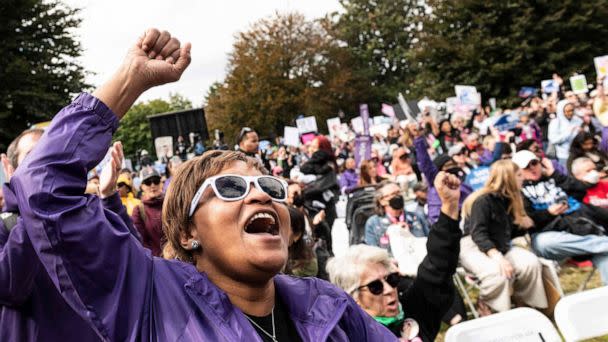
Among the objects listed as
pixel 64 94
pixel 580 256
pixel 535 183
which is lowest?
pixel 580 256

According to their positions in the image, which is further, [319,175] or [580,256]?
[319,175]

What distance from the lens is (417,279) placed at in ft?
9.64

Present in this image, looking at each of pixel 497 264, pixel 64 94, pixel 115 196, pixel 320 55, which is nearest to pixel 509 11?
pixel 320 55

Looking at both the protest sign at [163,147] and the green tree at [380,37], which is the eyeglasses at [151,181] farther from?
the green tree at [380,37]

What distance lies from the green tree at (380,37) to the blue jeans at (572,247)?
163ft

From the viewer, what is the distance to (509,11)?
31516mm

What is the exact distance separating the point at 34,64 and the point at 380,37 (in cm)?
3789

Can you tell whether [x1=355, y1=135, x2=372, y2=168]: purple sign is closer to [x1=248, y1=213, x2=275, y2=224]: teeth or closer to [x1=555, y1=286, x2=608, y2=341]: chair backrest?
[x1=555, y1=286, x2=608, y2=341]: chair backrest

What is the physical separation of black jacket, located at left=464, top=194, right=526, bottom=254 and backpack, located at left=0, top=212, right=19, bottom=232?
4260 millimetres

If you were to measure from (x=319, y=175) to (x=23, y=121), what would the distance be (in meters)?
20.6

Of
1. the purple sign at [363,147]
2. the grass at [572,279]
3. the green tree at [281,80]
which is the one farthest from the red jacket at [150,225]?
the green tree at [281,80]

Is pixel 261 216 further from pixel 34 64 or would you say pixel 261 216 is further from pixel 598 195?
pixel 34 64

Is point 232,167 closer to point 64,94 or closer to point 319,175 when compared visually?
point 319,175

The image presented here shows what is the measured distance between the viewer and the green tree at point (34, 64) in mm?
23156
